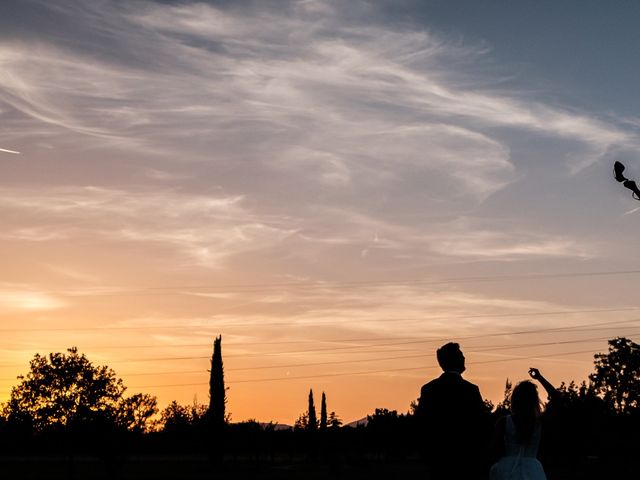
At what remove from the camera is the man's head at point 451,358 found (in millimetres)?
10203

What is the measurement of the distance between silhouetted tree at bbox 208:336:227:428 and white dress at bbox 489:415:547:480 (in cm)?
9130

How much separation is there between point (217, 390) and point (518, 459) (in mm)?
95735

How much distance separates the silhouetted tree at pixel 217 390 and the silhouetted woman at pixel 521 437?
91296 millimetres

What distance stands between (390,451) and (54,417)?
71.5 metres

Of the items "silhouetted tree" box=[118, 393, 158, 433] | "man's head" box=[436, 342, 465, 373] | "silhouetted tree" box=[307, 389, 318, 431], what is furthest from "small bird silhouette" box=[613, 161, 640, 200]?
"silhouetted tree" box=[307, 389, 318, 431]

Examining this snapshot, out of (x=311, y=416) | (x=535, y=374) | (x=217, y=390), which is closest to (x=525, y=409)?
(x=535, y=374)

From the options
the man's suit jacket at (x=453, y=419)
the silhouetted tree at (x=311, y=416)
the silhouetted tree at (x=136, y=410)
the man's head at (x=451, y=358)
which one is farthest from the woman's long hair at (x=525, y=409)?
the silhouetted tree at (x=311, y=416)

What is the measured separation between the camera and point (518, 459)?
375 inches

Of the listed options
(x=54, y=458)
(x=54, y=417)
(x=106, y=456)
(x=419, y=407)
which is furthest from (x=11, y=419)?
(x=419, y=407)

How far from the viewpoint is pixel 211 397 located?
10288cm

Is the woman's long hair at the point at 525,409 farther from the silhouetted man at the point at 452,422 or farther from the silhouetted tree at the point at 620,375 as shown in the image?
the silhouetted tree at the point at 620,375

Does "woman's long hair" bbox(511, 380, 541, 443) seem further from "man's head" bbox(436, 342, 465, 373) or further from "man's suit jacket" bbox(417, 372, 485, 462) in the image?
"man's head" bbox(436, 342, 465, 373)

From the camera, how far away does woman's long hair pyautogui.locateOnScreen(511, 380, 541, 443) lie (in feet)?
29.3

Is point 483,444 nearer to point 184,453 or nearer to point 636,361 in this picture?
point 636,361
